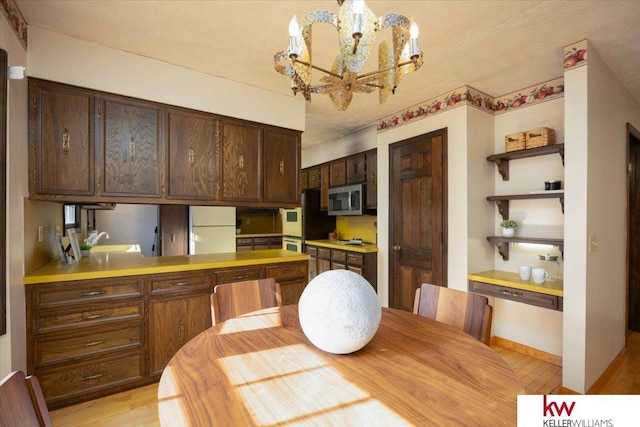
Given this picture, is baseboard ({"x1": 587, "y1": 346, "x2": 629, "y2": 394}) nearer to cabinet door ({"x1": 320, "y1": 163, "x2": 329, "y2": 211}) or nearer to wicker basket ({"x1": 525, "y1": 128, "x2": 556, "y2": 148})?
wicker basket ({"x1": 525, "y1": 128, "x2": 556, "y2": 148})

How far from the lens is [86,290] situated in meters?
1.97

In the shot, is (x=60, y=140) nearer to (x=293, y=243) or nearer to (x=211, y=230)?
(x=211, y=230)

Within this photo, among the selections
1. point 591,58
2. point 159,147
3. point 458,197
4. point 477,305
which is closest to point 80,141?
point 159,147

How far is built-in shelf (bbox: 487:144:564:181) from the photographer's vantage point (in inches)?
93.4

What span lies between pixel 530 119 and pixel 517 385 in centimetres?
274

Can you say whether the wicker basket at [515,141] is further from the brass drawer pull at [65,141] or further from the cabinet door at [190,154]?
the brass drawer pull at [65,141]

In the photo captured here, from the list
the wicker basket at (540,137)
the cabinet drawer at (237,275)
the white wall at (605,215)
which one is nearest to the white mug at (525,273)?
the white wall at (605,215)

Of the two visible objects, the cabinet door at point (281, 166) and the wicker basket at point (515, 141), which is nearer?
the wicker basket at point (515, 141)

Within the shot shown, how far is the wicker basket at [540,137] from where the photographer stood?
97.4 inches

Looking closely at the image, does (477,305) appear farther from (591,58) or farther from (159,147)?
(159,147)

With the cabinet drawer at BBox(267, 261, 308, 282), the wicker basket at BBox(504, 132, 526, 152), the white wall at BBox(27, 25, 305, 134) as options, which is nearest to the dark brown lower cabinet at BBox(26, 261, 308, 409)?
the cabinet drawer at BBox(267, 261, 308, 282)

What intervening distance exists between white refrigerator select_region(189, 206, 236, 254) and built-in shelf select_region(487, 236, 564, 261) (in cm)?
391

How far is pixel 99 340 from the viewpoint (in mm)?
2000

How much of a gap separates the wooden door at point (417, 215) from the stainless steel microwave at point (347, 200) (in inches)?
22.3
